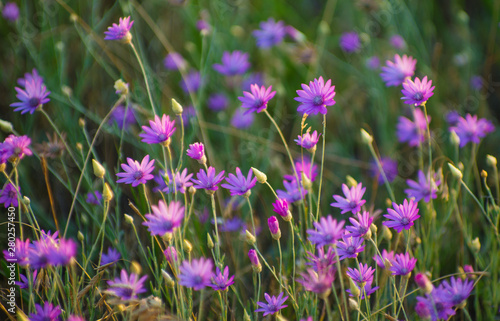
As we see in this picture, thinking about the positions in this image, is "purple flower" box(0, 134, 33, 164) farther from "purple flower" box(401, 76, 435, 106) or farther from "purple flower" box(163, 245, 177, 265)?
"purple flower" box(401, 76, 435, 106)

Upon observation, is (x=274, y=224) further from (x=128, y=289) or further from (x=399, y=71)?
(x=399, y=71)

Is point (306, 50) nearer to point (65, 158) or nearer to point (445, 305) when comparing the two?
point (65, 158)

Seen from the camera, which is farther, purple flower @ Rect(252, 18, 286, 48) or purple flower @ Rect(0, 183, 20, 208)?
purple flower @ Rect(252, 18, 286, 48)

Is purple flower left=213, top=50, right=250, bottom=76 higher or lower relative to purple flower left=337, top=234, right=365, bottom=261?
higher

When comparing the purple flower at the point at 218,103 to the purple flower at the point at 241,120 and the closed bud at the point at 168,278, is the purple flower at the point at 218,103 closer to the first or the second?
the purple flower at the point at 241,120

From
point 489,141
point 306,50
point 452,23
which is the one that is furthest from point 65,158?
point 452,23

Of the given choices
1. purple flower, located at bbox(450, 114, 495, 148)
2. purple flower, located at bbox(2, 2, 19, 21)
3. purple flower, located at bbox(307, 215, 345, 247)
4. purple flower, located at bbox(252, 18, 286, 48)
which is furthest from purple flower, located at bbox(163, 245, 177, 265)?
purple flower, located at bbox(2, 2, 19, 21)
